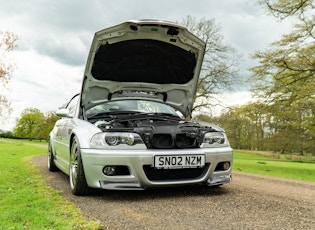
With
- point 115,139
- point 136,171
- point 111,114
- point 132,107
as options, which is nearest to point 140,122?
point 115,139

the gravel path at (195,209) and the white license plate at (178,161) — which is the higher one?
the white license plate at (178,161)

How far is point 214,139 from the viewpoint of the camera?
4.26m

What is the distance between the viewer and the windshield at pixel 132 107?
5352 millimetres

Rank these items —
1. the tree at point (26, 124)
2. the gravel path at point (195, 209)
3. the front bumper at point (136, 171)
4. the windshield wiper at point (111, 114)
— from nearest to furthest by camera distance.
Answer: the gravel path at point (195, 209)
the front bumper at point (136, 171)
the windshield wiper at point (111, 114)
the tree at point (26, 124)

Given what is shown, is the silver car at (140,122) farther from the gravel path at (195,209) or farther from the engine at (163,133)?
the gravel path at (195,209)

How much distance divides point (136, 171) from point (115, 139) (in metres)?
0.47

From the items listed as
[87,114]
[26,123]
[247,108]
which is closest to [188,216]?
[87,114]

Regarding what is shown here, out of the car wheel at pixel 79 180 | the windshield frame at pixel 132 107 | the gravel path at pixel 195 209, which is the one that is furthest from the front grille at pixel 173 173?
the windshield frame at pixel 132 107

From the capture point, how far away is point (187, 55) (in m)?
5.50

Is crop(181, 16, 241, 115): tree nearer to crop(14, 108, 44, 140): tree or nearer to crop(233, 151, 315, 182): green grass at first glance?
crop(233, 151, 315, 182): green grass

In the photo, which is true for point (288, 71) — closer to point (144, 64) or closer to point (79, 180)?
point (144, 64)

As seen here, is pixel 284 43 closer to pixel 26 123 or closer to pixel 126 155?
pixel 126 155

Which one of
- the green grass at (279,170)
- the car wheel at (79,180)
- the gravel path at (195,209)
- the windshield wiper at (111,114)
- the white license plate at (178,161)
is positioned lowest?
the green grass at (279,170)

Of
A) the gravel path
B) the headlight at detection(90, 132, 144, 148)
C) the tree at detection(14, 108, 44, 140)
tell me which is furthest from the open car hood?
the tree at detection(14, 108, 44, 140)
